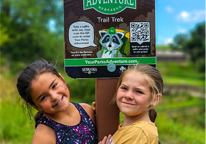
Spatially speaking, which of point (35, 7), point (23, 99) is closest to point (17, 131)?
point (23, 99)

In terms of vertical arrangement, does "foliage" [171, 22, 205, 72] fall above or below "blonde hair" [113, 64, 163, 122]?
above

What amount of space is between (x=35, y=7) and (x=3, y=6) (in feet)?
3.96

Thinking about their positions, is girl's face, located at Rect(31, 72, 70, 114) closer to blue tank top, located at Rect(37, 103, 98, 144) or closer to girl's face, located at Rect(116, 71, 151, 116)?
blue tank top, located at Rect(37, 103, 98, 144)

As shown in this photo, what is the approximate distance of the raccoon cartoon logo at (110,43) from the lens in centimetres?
152

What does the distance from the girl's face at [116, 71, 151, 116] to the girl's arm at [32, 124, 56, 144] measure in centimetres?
43

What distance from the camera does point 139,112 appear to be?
140 centimetres

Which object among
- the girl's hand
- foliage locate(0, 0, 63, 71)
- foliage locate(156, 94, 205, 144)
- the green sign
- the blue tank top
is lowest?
foliage locate(156, 94, 205, 144)

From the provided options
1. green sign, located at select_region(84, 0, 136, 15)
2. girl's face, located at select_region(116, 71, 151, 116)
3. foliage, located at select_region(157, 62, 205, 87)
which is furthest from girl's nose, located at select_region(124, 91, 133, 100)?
foliage, located at select_region(157, 62, 205, 87)

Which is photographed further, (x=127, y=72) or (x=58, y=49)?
(x=58, y=49)

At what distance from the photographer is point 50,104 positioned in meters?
1.39

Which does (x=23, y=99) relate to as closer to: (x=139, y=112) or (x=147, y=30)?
(x=139, y=112)

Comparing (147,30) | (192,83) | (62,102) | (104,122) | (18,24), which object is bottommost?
(192,83)

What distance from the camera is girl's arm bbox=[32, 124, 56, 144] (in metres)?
1.36

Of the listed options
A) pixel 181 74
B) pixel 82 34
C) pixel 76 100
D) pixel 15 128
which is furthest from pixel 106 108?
pixel 181 74
